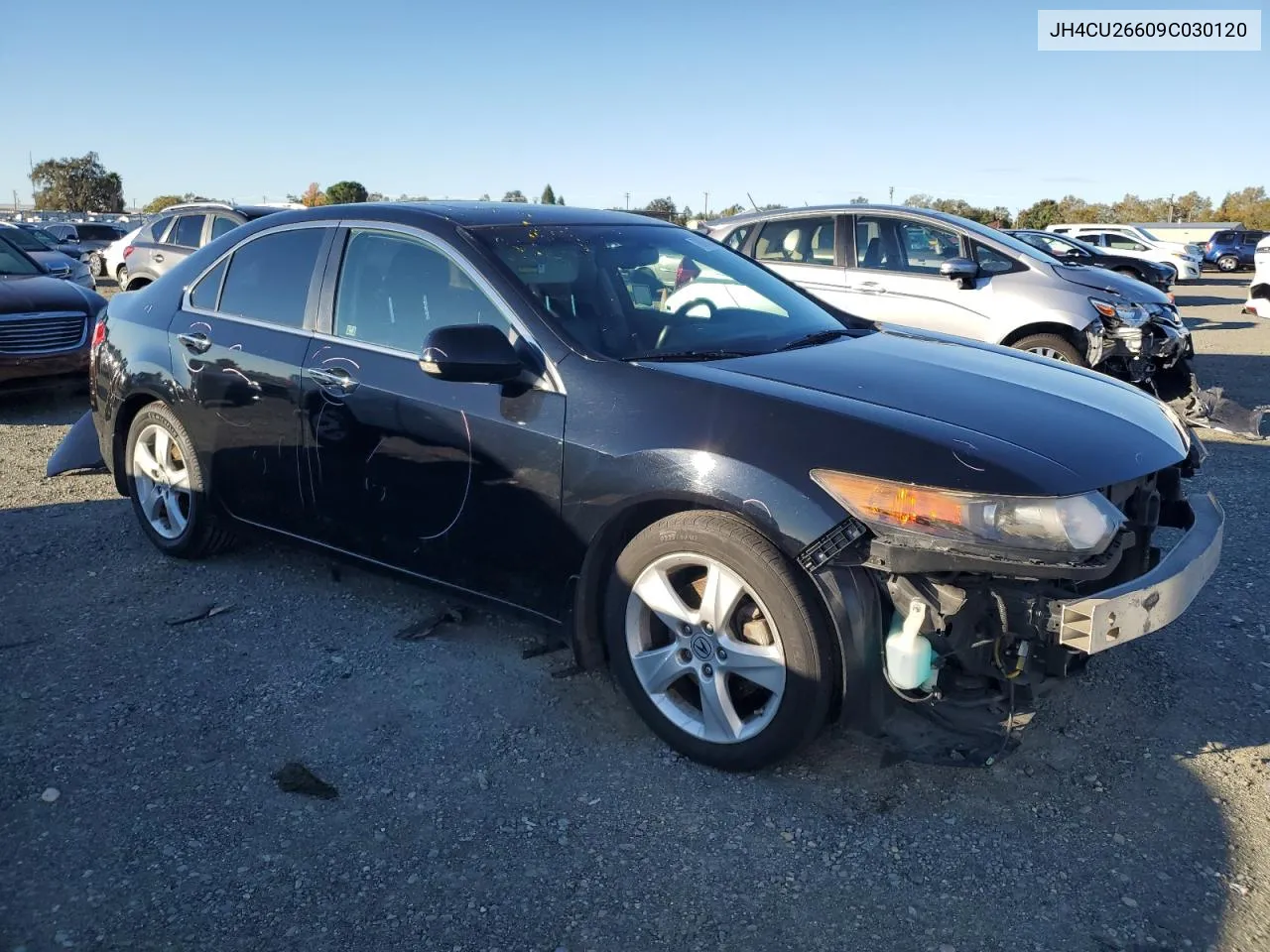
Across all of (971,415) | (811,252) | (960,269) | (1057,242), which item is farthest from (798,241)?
(1057,242)

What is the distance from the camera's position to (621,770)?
318cm

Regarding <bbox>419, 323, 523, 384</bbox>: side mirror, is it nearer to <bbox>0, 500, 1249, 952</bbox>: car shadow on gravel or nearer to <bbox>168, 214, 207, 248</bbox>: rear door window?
<bbox>0, 500, 1249, 952</bbox>: car shadow on gravel

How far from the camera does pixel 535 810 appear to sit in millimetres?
2982

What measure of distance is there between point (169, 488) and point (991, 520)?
3.86 meters

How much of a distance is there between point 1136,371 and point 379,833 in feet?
23.9

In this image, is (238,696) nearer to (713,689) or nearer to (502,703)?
(502,703)

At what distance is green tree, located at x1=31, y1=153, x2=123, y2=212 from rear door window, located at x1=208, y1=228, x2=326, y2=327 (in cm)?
7764

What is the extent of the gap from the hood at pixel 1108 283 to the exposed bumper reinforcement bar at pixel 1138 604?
561 centimetres

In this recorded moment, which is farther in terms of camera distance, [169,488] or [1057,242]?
[1057,242]

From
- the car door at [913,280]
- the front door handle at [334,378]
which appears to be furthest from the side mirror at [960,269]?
the front door handle at [334,378]

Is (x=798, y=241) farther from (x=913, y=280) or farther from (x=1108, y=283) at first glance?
(x=1108, y=283)

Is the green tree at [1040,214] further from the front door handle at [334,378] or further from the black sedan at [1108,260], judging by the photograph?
the front door handle at [334,378]

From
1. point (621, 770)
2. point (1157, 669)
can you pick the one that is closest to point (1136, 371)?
point (1157, 669)

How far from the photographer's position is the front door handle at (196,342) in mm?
Answer: 4531
